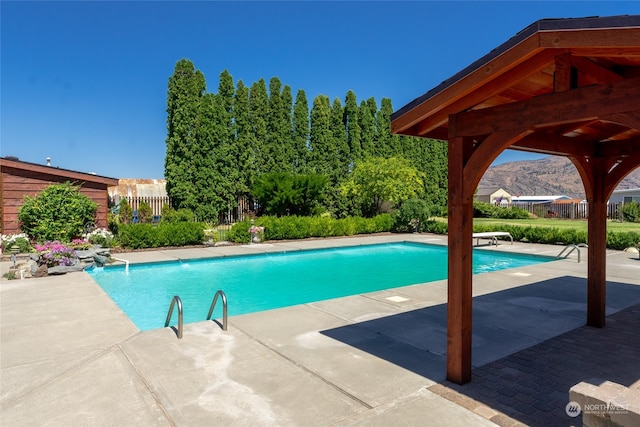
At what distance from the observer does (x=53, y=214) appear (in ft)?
45.7

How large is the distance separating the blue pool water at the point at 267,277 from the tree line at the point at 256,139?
8654mm

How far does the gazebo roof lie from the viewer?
2.82 meters

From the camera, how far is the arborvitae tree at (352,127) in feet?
88.8

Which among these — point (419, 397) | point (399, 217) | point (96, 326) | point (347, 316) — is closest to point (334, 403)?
point (419, 397)

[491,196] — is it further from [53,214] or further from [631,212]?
[53,214]

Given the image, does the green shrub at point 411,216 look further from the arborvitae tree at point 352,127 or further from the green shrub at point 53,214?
the green shrub at point 53,214

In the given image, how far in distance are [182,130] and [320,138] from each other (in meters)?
8.86

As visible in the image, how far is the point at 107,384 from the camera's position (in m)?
3.95

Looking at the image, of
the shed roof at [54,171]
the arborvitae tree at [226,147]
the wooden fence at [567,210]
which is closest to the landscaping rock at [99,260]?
the shed roof at [54,171]

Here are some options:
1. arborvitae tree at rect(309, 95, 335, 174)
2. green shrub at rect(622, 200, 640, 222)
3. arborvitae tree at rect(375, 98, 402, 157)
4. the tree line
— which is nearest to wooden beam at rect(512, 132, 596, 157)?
the tree line

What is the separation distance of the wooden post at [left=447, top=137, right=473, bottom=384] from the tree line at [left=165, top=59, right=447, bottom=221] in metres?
19.5

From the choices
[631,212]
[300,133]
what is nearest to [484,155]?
[300,133]

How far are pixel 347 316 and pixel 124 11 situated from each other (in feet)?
48.8

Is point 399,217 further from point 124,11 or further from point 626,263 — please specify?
point 124,11
